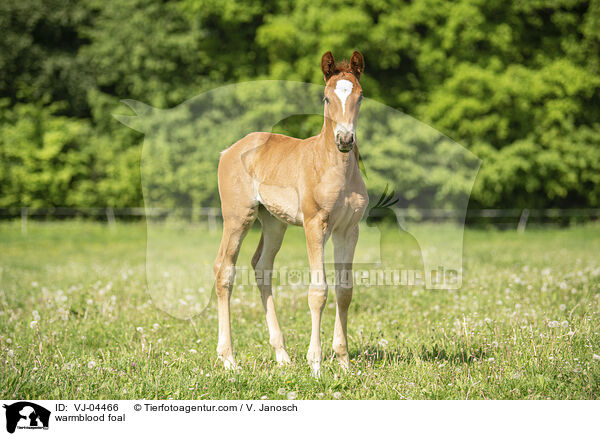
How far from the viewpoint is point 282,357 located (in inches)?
225

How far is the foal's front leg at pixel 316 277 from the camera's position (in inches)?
198

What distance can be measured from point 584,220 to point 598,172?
2.54 meters

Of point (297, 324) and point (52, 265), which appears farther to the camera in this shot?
point (52, 265)

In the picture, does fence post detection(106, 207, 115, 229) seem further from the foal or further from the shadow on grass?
the shadow on grass

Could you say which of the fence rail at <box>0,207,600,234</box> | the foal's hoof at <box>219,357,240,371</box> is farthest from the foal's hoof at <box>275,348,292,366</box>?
the fence rail at <box>0,207,600,234</box>

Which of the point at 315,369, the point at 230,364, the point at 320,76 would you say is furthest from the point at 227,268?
the point at 320,76

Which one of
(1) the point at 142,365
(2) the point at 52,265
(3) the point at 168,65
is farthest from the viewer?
(3) the point at 168,65

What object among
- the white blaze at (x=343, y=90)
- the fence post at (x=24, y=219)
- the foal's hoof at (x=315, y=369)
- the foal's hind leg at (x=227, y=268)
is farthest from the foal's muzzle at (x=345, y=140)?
the fence post at (x=24, y=219)

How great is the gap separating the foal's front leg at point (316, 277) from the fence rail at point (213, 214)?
722 inches

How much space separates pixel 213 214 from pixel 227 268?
18.4 m

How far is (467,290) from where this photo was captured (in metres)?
9.30
